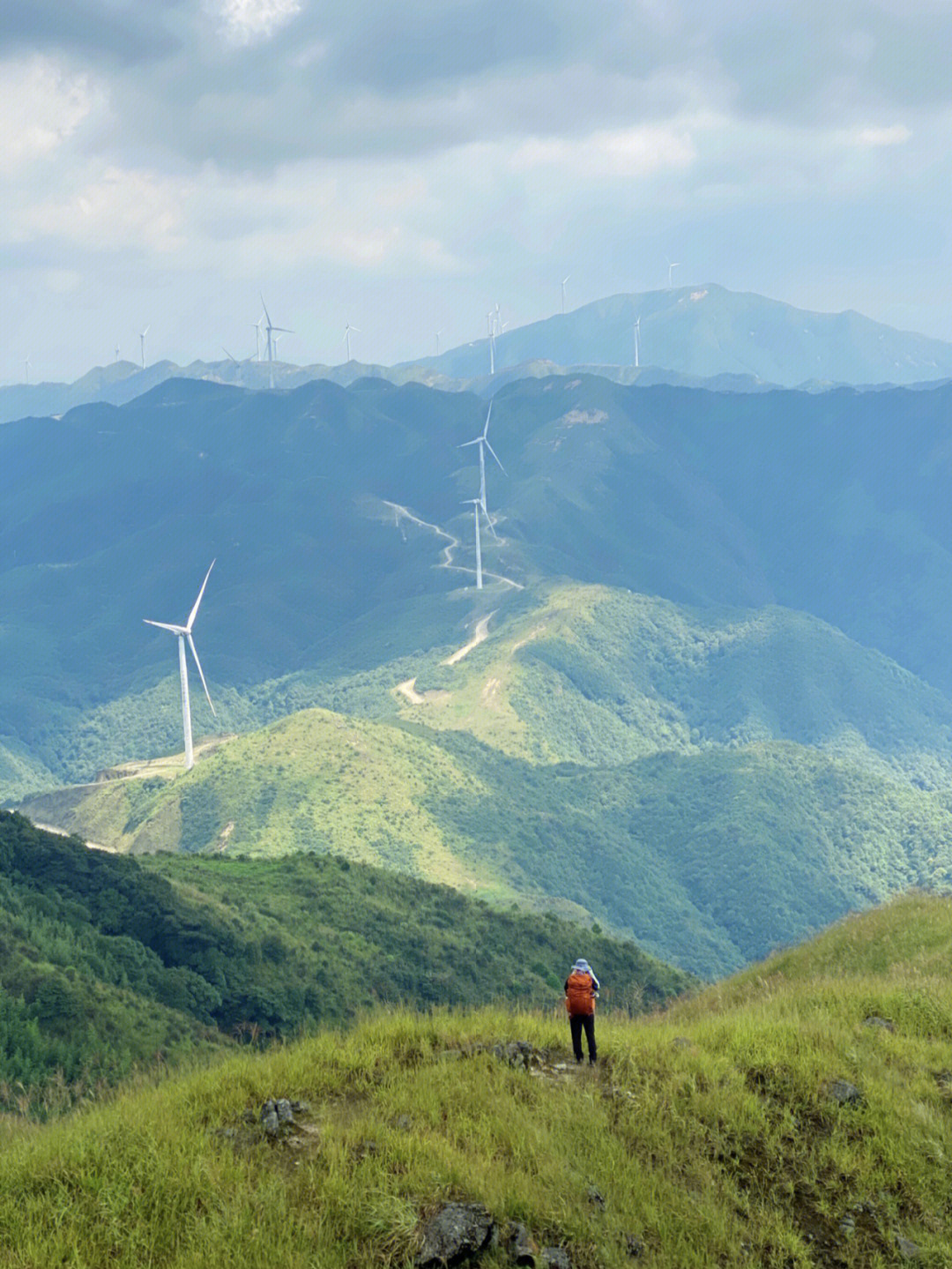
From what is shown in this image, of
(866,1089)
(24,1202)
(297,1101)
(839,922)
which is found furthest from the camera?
(839,922)

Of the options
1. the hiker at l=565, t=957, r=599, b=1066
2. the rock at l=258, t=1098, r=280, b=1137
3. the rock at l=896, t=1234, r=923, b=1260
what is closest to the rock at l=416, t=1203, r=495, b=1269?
the rock at l=258, t=1098, r=280, b=1137

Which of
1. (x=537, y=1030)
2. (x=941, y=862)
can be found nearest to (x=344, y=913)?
(x=537, y=1030)

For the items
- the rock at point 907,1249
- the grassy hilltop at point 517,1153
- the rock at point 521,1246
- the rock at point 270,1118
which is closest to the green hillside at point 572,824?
the grassy hilltop at point 517,1153

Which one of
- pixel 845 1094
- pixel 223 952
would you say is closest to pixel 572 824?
pixel 223 952

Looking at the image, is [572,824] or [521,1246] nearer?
[521,1246]

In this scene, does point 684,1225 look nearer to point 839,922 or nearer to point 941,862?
point 839,922

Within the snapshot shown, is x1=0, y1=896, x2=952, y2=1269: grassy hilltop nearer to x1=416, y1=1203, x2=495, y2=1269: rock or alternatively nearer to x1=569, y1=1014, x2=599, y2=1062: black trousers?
x1=416, y1=1203, x2=495, y2=1269: rock

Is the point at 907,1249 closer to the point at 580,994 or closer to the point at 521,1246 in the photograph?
the point at 521,1246
